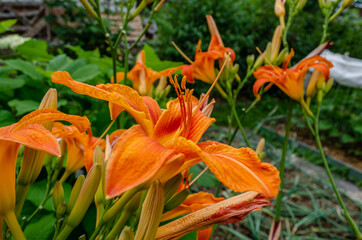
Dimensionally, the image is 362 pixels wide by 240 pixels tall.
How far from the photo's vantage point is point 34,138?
0.31 m

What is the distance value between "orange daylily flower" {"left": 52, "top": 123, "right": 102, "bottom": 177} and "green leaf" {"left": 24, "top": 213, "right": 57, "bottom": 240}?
0.11m

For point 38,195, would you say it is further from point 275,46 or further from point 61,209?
point 275,46

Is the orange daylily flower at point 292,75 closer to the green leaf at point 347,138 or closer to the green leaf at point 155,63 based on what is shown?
the green leaf at point 155,63

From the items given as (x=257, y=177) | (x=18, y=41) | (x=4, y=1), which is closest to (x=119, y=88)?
(x=257, y=177)

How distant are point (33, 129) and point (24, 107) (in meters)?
0.49

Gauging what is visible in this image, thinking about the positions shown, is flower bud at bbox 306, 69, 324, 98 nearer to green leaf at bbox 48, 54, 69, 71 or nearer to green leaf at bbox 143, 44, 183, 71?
green leaf at bbox 143, 44, 183, 71

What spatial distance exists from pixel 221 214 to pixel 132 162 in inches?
6.8

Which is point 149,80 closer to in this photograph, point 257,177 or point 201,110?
point 201,110

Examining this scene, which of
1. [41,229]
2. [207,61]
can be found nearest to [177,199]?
[41,229]

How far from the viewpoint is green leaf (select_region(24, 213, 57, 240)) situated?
1.78 feet

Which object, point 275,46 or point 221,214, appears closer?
point 221,214

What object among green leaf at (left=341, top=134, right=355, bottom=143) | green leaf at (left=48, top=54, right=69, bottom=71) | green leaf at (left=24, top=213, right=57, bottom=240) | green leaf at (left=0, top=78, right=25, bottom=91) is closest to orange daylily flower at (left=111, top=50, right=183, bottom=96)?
green leaf at (left=48, top=54, right=69, bottom=71)

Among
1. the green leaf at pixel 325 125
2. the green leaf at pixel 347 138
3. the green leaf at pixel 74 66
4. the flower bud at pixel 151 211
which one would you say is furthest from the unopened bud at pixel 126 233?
the green leaf at pixel 325 125

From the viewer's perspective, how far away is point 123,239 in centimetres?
34
